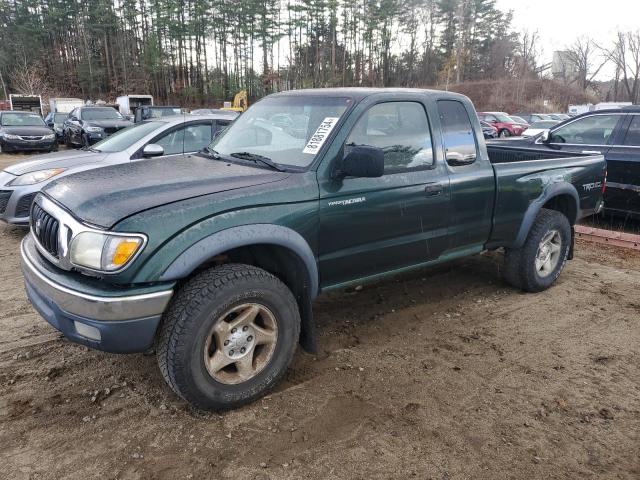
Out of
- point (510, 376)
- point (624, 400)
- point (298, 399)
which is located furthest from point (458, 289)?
point (298, 399)

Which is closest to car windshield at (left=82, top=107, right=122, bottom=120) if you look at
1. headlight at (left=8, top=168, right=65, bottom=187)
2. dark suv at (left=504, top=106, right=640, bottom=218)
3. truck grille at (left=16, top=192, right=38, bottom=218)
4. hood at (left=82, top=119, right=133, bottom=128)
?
hood at (left=82, top=119, right=133, bottom=128)

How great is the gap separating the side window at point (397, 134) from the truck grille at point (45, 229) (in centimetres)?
189

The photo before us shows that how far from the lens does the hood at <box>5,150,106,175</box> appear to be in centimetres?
650

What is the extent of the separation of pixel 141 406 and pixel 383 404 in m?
1.46

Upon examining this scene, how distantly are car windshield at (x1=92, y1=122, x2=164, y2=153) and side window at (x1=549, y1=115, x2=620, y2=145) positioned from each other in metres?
6.39

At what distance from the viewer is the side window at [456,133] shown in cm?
396

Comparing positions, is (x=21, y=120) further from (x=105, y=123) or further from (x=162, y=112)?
(x=162, y=112)

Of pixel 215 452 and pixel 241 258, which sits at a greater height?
pixel 241 258

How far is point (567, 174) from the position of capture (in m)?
4.94

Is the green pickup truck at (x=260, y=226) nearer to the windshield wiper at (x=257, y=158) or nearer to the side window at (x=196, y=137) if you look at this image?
the windshield wiper at (x=257, y=158)

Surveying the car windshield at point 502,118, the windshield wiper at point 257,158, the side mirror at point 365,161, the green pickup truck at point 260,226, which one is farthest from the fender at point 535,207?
the car windshield at point 502,118

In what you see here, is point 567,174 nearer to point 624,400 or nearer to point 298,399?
point 624,400

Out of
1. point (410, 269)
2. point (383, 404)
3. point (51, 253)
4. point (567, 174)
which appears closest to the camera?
point (51, 253)

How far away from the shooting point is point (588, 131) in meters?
7.91
